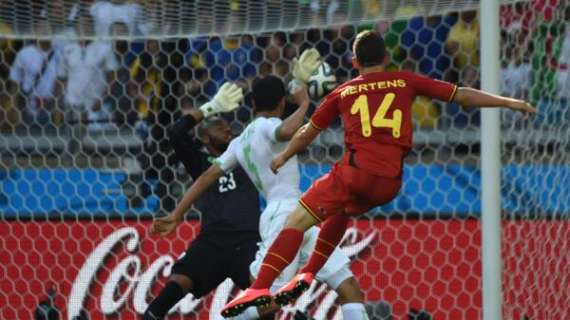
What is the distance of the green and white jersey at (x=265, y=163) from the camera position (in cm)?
515

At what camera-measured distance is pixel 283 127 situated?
4816 millimetres

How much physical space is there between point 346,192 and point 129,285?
230cm

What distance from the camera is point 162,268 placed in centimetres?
624

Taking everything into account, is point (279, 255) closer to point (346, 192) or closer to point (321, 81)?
point (346, 192)

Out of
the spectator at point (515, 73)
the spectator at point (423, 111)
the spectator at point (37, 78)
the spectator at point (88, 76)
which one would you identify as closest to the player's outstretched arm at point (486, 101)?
the spectator at point (515, 73)

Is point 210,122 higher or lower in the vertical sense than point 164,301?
higher

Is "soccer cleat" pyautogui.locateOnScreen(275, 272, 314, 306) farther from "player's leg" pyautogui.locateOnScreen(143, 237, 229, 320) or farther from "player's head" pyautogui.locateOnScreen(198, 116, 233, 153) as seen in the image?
"player's head" pyautogui.locateOnScreen(198, 116, 233, 153)

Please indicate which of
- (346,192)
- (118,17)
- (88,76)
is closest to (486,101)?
(346,192)

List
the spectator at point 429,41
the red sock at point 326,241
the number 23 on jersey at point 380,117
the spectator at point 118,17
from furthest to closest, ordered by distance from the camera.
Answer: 1. the spectator at point 429,41
2. the spectator at point 118,17
3. the red sock at point 326,241
4. the number 23 on jersey at point 380,117

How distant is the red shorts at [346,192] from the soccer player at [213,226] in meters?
1.35

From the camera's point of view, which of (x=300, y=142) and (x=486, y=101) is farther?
(x=300, y=142)

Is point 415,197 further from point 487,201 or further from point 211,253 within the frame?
point 487,201

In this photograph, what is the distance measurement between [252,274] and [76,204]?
1338mm

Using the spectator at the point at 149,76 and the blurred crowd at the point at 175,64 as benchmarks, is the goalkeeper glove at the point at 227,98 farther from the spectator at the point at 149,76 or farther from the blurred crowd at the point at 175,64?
the spectator at the point at 149,76
